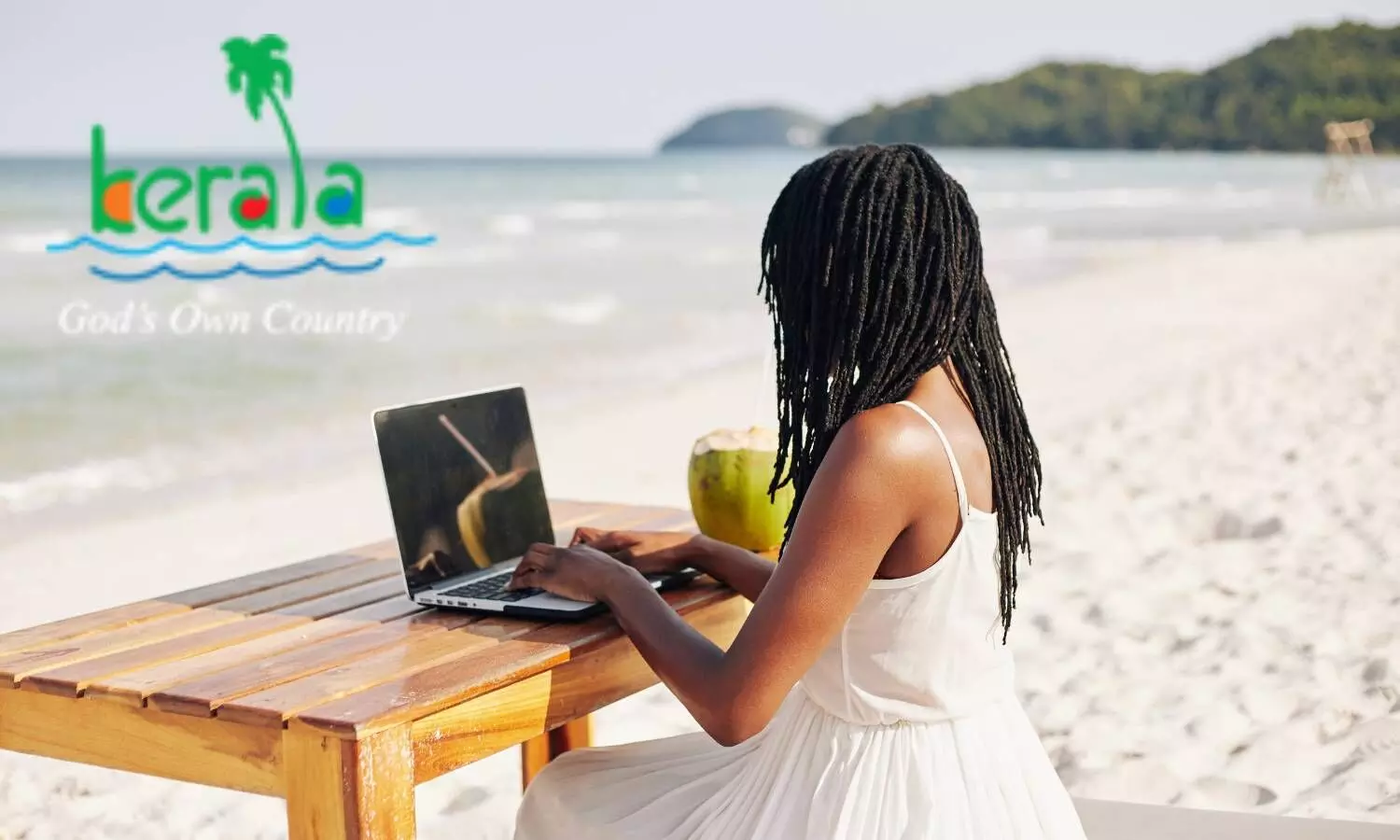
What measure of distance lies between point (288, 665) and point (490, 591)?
16.2 inches

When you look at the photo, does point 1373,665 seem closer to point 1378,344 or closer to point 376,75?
point 1378,344

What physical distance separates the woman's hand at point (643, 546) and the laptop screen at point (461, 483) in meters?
0.12

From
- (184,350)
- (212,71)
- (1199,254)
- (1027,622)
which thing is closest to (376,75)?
(212,71)

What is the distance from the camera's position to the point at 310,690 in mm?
1748

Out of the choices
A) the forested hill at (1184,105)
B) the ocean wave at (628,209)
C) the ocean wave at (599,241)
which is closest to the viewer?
the ocean wave at (599,241)

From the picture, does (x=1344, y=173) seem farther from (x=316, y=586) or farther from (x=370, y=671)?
(x=370, y=671)

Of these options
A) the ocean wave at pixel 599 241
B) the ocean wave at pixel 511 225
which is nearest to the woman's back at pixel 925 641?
the ocean wave at pixel 599 241

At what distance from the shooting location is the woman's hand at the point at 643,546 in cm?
236

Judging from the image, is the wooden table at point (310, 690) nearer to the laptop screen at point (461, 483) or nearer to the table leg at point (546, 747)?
the laptop screen at point (461, 483)

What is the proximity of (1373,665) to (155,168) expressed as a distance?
36.3 metres

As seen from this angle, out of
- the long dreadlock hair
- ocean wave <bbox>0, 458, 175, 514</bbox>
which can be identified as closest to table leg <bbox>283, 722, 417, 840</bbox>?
the long dreadlock hair

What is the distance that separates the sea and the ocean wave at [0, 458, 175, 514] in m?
0.02

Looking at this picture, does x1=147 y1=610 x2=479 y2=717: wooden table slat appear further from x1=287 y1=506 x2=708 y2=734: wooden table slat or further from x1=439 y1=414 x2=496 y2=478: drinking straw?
x1=439 y1=414 x2=496 y2=478: drinking straw

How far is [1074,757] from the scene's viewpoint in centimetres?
343
